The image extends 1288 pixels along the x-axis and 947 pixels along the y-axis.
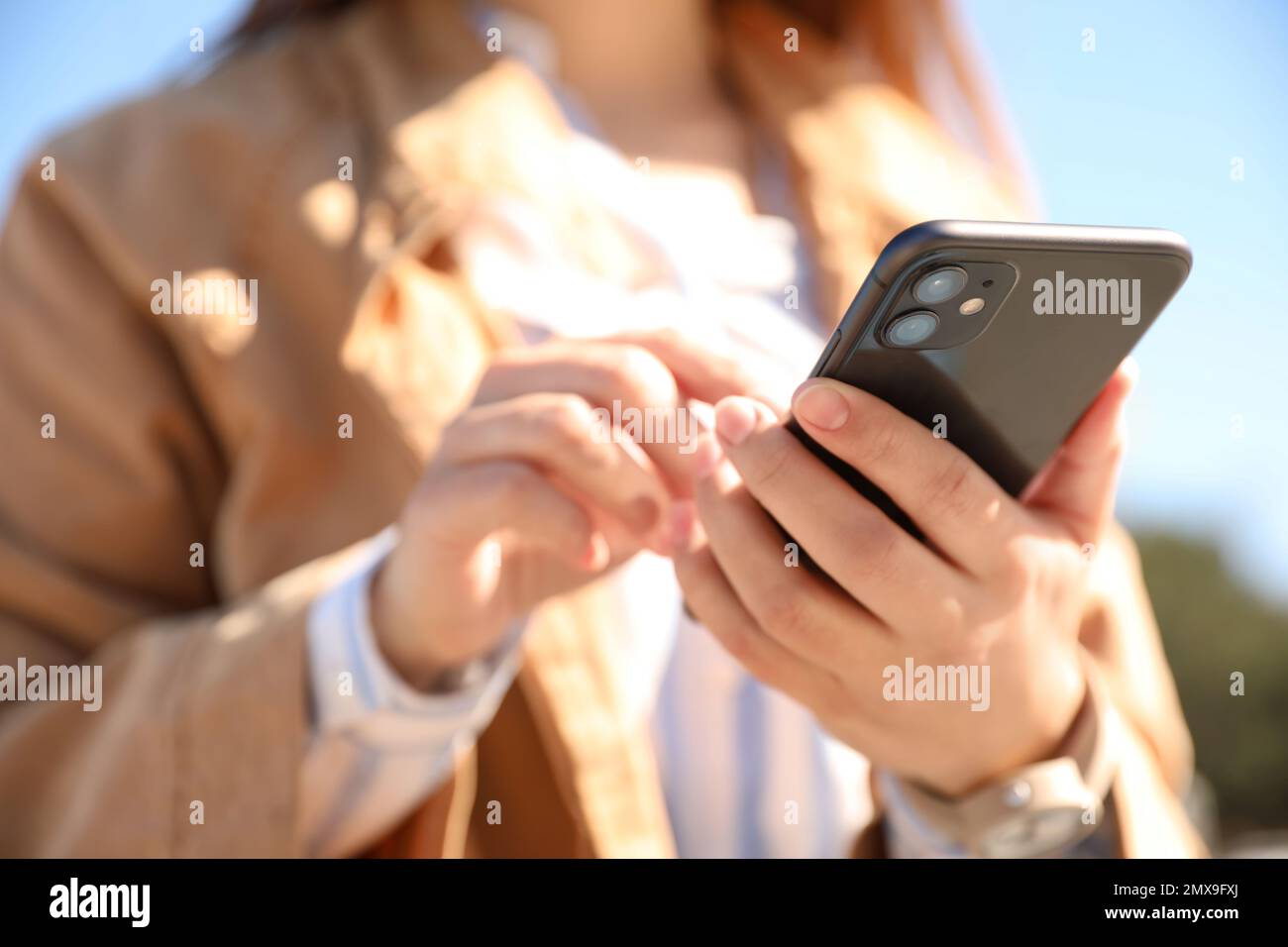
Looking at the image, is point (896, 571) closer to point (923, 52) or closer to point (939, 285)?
point (939, 285)

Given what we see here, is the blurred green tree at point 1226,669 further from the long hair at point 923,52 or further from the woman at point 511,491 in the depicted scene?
the woman at point 511,491

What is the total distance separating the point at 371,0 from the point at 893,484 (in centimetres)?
96

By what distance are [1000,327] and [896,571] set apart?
0.14m

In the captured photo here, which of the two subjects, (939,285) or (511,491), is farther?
(511,491)

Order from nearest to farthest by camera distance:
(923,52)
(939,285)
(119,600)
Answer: (939,285)
(119,600)
(923,52)

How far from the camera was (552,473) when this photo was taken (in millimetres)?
733

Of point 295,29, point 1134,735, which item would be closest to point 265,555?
point 295,29

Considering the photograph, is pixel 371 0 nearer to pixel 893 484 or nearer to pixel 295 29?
pixel 295 29

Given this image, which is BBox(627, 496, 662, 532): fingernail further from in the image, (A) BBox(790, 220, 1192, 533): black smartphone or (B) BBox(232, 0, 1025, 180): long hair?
(B) BBox(232, 0, 1025, 180): long hair

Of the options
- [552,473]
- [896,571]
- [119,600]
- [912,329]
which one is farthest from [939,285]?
[119,600]

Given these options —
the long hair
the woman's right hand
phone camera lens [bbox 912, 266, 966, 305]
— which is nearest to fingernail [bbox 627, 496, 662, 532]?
the woman's right hand

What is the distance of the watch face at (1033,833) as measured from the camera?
0.77m

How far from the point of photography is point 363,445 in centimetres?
104

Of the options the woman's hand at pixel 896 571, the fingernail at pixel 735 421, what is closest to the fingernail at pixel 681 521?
the woman's hand at pixel 896 571
